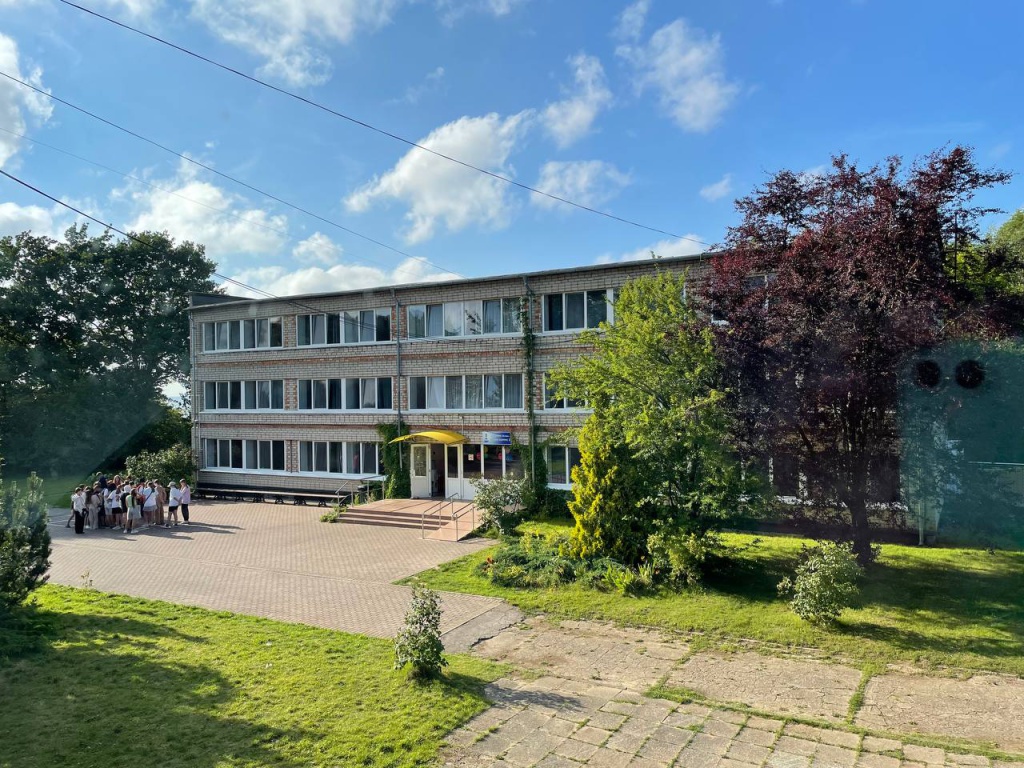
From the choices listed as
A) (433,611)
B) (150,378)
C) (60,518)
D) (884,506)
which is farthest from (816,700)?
(150,378)

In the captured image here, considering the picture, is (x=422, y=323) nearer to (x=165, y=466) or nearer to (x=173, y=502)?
(x=173, y=502)

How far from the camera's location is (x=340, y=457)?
26.0 metres

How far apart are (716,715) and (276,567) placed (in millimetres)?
10968

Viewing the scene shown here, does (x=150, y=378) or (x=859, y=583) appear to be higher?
(x=150, y=378)

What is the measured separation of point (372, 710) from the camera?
707cm

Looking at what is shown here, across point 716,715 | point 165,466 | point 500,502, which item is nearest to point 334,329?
point 165,466

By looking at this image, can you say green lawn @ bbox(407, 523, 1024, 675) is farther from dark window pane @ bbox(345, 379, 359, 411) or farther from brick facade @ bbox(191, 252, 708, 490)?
dark window pane @ bbox(345, 379, 359, 411)

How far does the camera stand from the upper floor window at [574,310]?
2102cm

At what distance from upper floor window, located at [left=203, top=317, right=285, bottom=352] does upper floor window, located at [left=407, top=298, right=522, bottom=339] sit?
6920 mm

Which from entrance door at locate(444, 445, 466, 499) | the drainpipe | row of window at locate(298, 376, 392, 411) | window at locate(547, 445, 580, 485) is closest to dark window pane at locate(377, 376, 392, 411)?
row of window at locate(298, 376, 392, 411)

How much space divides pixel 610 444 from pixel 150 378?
34.8 m

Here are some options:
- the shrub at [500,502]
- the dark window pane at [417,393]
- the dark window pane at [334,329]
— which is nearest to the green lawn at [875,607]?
the shrub at [500,502]

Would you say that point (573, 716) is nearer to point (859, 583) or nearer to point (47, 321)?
point (859, 583)

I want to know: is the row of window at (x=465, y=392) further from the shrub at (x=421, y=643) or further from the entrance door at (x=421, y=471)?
the shrub at (x=421, y=643)
